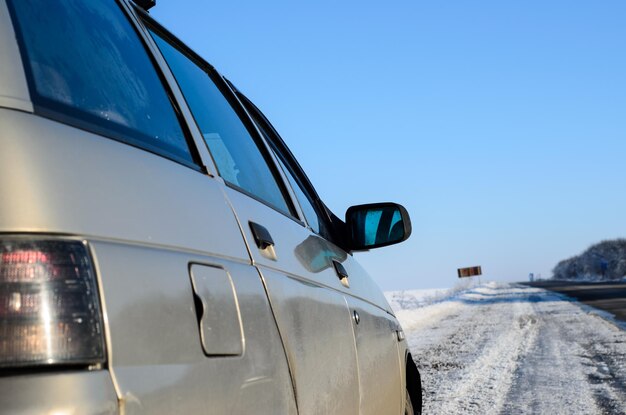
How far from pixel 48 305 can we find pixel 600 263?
95.8 m

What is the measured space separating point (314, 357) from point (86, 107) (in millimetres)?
999

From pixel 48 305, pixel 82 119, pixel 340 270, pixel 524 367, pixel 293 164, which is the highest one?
pixel 293 164

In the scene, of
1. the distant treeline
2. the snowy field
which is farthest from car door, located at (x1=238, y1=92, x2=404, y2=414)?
the distant treeline

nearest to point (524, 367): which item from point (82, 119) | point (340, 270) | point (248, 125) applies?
point (340, 270)

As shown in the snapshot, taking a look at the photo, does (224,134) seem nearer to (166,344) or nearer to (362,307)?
(362,307)

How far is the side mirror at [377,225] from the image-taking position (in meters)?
3.71

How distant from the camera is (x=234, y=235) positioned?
5.70 feet

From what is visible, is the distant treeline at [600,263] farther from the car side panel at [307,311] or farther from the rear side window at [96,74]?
the rear side window at [96,74]

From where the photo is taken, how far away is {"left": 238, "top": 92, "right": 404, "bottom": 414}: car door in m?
2.89

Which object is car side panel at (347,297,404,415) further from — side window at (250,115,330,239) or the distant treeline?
the distant treeline

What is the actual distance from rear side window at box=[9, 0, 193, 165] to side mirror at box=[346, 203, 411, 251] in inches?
76.9

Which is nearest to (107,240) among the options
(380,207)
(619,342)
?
(380,207)

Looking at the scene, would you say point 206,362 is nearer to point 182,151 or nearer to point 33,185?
point 33,185

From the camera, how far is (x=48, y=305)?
1062 millimetres
